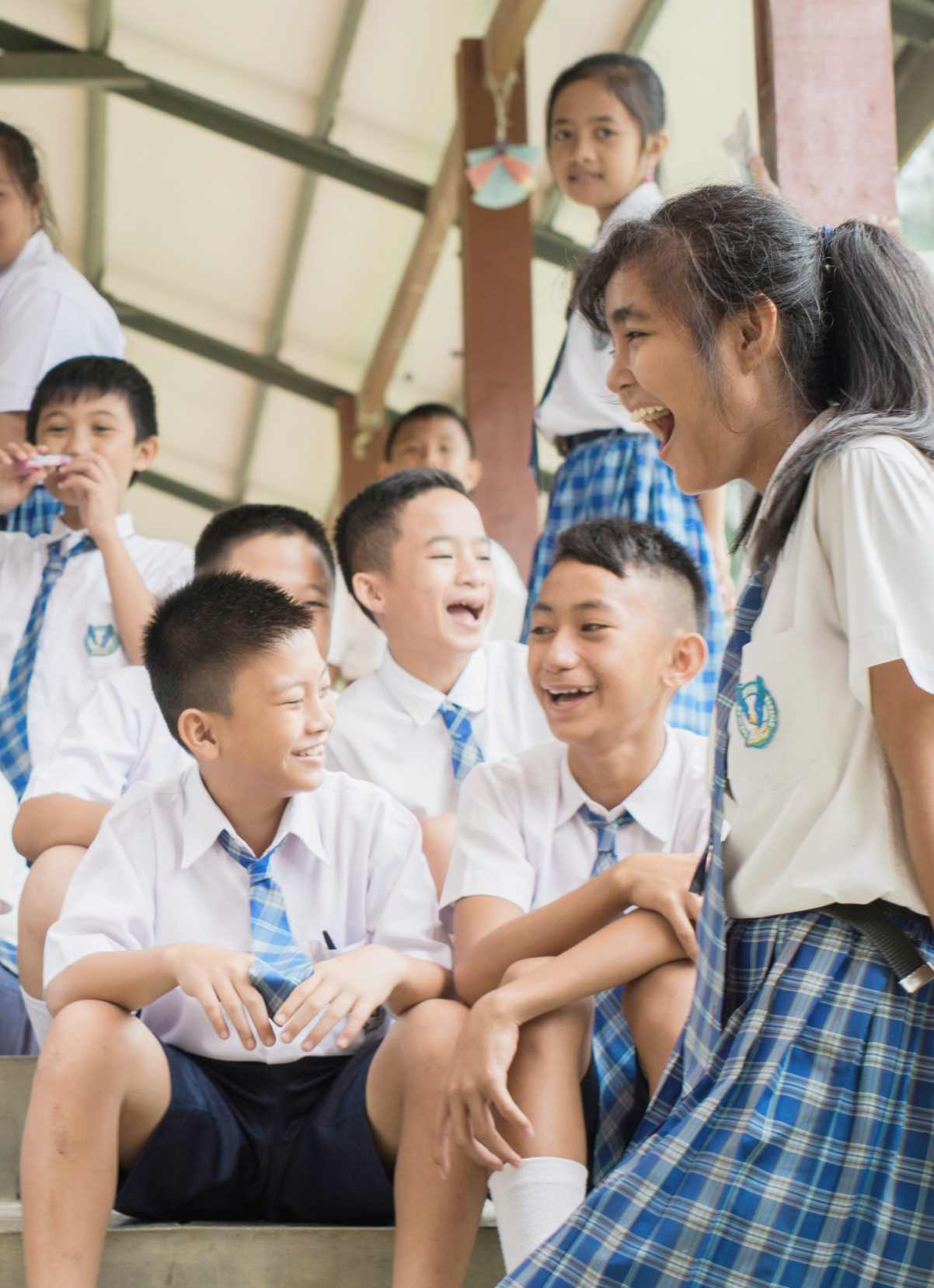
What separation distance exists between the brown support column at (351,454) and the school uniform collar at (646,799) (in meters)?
5.91

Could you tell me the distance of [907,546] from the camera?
38.4 inches

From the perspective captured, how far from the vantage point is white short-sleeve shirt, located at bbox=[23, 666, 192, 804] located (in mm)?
1877

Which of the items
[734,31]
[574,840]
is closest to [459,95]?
[734,31]

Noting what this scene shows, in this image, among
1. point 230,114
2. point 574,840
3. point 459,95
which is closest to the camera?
point 574,840

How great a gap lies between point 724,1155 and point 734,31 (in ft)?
11.5

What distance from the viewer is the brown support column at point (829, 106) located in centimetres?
198

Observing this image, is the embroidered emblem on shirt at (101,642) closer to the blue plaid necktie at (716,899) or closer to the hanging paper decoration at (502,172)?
the blue plaid necktie at (716,899)

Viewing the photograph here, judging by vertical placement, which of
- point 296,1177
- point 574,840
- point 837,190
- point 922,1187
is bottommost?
point 296,1177

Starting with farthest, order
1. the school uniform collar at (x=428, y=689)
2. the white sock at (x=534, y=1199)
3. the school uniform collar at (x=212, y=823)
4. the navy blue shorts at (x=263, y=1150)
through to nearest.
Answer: the school uniform collar at (x=428, y=689), the school uniform collar at (x=212, y=823), the navy blue shorts at (x=263, y=1150), the white sock at (x=534, y=1199)

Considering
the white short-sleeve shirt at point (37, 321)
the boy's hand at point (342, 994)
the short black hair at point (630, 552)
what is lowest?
the boy's hand at point (342, 994)

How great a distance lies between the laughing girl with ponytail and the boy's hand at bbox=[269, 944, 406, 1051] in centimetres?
32

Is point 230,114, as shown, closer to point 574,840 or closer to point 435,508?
point 435,508

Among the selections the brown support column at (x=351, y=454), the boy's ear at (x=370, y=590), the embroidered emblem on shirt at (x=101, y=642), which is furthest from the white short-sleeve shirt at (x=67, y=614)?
the brown support column at (x=351, y=454)

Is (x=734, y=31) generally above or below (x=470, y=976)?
above
